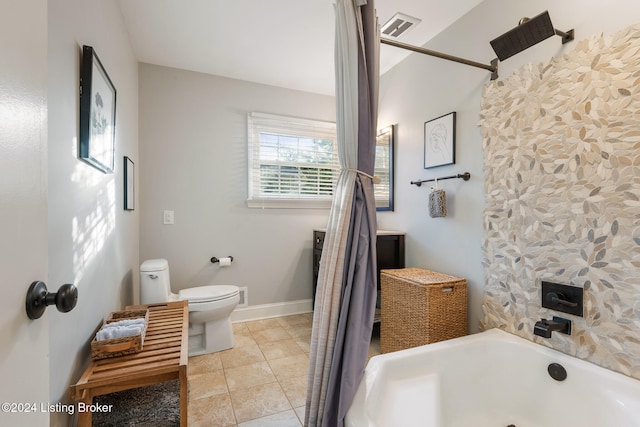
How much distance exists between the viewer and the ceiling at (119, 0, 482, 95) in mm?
1927

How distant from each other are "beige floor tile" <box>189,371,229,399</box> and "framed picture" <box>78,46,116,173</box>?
55.8 inches

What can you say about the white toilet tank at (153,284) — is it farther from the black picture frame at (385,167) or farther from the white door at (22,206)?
the black picture frame at (385,167)

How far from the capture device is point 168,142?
8.84 feet

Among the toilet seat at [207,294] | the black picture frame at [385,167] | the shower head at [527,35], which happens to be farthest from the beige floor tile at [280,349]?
the shower head at [527,35]

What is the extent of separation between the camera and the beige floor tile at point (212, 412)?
1537 mm

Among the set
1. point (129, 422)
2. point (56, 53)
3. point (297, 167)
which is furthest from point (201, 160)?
point (129, 422)

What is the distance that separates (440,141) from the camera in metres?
2.14

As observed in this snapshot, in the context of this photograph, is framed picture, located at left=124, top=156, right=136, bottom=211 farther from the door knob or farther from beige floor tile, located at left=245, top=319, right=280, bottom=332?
the door knob

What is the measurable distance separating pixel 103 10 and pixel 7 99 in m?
1.59

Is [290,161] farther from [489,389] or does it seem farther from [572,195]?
[489,389]

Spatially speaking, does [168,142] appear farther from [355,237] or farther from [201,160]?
[355,237]

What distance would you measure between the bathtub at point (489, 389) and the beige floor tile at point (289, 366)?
2.99 ft

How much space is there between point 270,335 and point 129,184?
1.71 meters

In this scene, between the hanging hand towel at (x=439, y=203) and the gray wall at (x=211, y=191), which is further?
the gray wall at (x=211, y=191)
